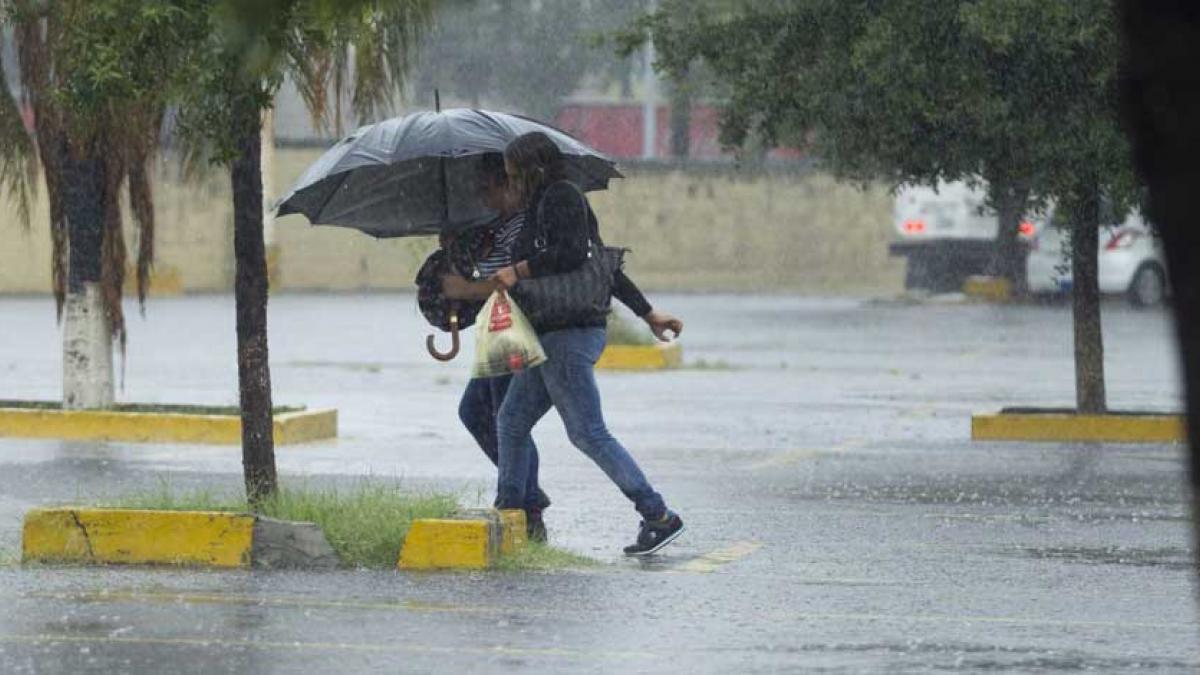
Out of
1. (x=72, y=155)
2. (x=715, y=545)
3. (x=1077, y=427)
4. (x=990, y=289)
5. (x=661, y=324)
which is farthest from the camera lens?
(x=990, y=289)

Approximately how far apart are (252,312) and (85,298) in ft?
20.8

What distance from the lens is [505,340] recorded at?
9.47 meters

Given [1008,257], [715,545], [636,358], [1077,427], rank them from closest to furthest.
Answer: [715,545] < [1077,427] < [636,358] < [1008,257]

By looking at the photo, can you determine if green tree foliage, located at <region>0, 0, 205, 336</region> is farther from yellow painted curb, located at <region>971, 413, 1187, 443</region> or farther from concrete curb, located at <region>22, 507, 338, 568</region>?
yellow painted curb, located at <region>971, 413, 1187, 443</region>

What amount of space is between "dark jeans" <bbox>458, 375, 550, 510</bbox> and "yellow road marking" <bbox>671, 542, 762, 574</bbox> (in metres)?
0.74

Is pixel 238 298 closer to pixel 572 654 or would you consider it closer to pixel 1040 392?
pixel 572 654

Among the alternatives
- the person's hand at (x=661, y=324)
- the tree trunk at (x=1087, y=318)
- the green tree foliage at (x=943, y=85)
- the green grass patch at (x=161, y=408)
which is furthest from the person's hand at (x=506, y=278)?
the tree trunk at (x=1087, y=318)

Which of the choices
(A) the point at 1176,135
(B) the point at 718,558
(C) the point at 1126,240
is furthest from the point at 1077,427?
(C) the point at 1126,240

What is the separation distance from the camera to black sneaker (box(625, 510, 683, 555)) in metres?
9.95

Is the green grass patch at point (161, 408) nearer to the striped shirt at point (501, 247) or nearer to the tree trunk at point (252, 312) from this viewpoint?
the tree trunk at point (252, 312)

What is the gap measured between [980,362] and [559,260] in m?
15.4

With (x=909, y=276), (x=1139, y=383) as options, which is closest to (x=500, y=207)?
(x=1139, y=383)

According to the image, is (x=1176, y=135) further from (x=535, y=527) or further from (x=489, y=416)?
(x=489, y=416)

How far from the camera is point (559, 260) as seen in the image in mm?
9578
